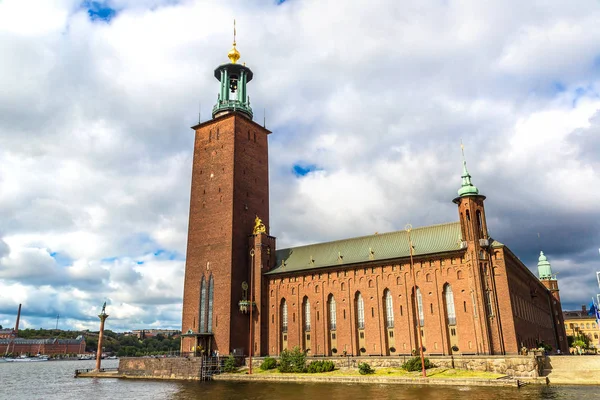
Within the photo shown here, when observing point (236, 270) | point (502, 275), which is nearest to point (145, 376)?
point (236, 270)

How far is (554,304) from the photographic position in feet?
309

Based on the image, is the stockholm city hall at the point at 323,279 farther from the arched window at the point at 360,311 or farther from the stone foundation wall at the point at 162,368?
the stone foundation wall at the point at 162,368

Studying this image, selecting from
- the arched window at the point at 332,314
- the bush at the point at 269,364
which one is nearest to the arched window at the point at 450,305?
Answer: the arched window at the point at 332,314

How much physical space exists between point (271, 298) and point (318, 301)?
24.0 ft

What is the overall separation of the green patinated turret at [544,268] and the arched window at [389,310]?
56.2 meters

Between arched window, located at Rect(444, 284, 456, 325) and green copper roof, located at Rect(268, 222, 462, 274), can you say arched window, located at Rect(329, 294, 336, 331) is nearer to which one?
green copper roof, located at Rect(268, 222, 462, 274)

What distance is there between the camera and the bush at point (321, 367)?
161ft

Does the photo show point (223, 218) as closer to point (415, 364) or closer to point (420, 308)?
point (420, 308)

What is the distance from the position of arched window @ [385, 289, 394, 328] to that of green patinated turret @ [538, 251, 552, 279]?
56.2m

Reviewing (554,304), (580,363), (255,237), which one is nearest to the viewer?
(580,363)

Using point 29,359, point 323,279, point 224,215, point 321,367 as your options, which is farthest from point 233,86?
point 29,359

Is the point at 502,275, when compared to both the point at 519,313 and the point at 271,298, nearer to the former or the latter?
the point at 519,313

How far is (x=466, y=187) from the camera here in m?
54.4

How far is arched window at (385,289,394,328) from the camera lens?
182ft
